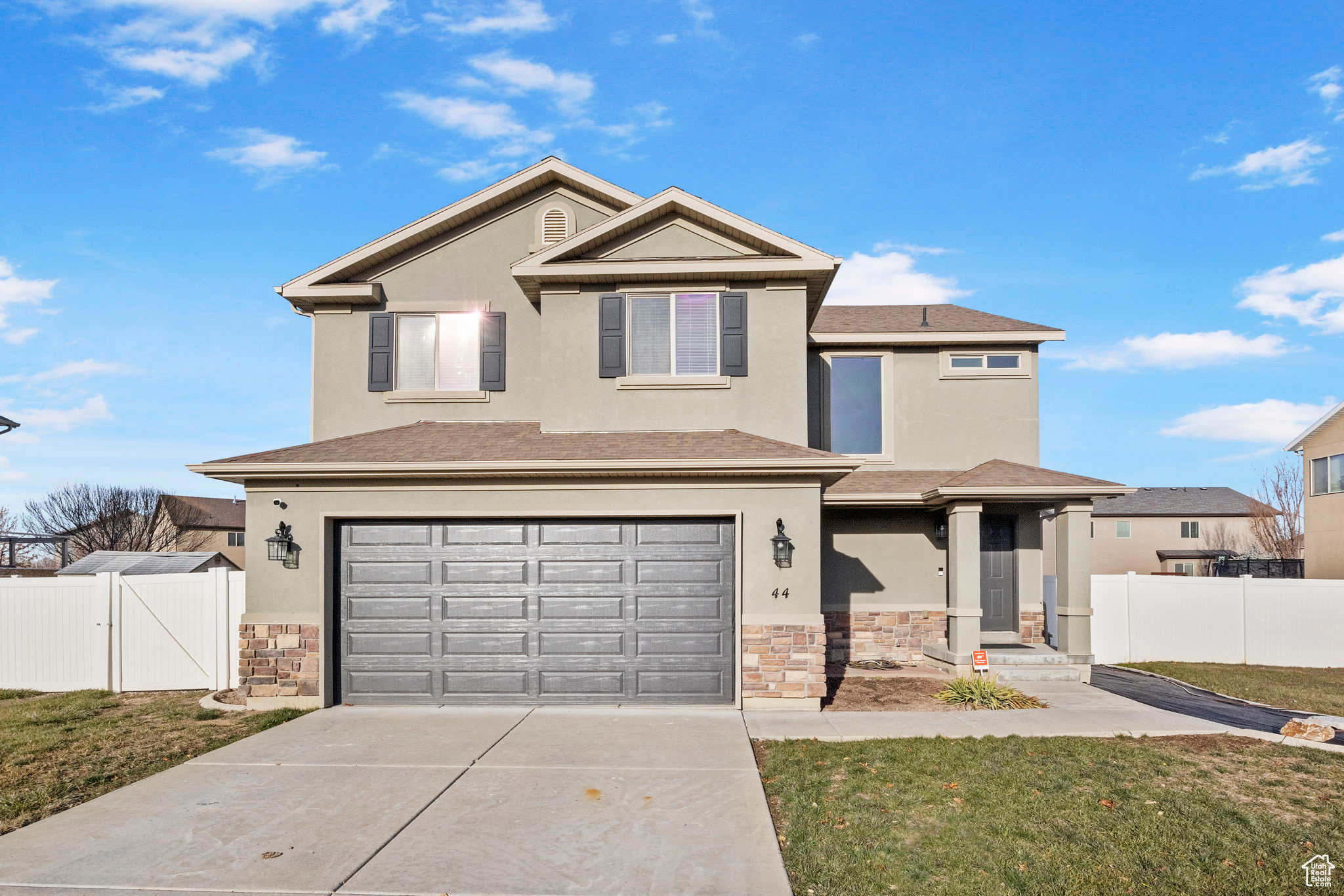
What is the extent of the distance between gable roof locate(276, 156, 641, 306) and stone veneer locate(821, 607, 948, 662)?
7.85m

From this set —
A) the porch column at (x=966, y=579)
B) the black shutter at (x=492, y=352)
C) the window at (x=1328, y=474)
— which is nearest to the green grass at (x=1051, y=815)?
the porch column at (x=966, y=579)

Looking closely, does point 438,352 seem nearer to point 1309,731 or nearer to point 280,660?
point 280,660

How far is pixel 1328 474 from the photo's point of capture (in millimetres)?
23391

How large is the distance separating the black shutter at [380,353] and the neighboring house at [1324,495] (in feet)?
78.4

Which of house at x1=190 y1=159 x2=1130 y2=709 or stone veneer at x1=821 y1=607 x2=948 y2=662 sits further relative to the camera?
stone veneer at x1=821 y1=607 x2=948 y2=662

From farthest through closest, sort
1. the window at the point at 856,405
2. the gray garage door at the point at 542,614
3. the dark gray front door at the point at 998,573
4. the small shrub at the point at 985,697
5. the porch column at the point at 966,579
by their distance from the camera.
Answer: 1. the window at the point at 856,405
2. the dark gray front door at the point at 998,573
3. the porch column at the point at 966,579
4. the gray garage door at the point at 542,614
5. the small shrub at the point at 985,697

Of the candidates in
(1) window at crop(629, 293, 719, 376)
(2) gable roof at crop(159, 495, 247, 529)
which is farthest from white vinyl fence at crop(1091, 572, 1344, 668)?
(2) gable roof at crop(159, 495, 247, 529)

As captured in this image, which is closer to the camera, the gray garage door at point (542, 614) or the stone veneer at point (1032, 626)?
the gray garage door at point (542, 614)

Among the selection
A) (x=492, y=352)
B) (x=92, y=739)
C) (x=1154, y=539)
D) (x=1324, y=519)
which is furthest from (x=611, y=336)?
(x=1154, y=539)

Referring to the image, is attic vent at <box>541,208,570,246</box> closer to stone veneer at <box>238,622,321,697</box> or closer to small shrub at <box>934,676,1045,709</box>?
stone veneer at <box>238,622,321,697</box>

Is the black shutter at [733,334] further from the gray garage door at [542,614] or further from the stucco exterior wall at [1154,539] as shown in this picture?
the stucco exterior wall at [1154,539]

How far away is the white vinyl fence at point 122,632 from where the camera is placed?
12523 millimetres

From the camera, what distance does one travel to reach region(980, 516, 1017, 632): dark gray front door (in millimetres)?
14375

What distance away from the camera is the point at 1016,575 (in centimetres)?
1445
